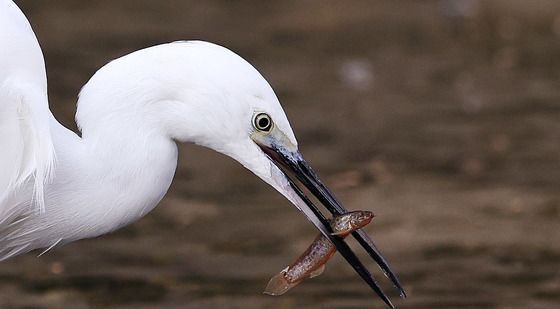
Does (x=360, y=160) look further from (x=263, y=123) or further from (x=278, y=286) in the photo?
(x=263, y=123)

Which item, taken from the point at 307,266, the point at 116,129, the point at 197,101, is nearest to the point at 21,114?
the point at 116,129

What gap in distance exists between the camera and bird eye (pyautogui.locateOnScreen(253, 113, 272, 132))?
3777 millimetres

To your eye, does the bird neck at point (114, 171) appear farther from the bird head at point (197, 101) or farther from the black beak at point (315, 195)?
the black beak at point (315, 195)

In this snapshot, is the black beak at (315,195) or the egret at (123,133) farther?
the black beak at (315,195)

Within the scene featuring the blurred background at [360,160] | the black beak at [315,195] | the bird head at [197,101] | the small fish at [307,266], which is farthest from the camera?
the blurred background at [360,160]

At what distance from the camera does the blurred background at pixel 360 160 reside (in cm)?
604

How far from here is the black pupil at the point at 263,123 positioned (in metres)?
3.78

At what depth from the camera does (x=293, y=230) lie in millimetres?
6770

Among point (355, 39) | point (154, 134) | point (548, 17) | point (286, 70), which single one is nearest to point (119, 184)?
point (154, 134)

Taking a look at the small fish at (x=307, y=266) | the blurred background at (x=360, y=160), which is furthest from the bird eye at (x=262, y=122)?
the blurred background at (x=360, y=160)

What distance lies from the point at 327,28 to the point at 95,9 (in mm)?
2095

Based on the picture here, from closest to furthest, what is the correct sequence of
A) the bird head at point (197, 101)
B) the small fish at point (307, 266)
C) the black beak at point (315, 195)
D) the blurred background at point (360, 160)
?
the bird head at point (197, 101), the black beak at point (315, 195), the small fish at point (307, 266), the blurred background at point (360, 160)

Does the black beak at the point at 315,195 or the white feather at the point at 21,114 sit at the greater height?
the black beak at the point at 315,195

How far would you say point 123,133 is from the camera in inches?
149
